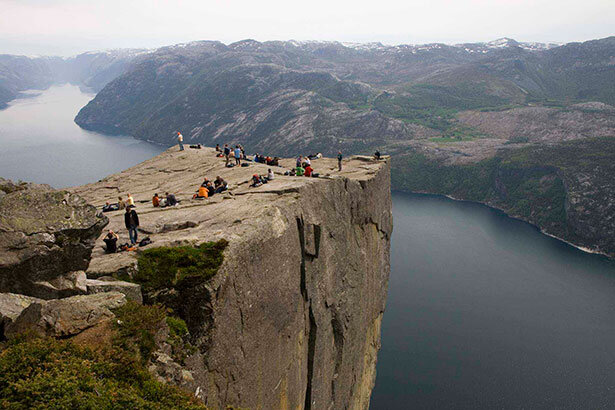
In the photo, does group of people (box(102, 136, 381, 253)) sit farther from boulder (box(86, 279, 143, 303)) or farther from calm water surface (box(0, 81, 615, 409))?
calm water surface (box(0, 81, 615, 409))

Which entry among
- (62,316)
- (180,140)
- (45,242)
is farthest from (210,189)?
(180,140)

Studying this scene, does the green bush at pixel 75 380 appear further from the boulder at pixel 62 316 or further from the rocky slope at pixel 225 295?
the boulder at pixel 62 316

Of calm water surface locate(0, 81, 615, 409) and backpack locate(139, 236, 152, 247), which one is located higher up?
backpack locate(139, 236, 152, 247)

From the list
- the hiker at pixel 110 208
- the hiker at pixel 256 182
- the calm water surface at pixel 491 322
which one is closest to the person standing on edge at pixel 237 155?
the hiker at pixel 256 182

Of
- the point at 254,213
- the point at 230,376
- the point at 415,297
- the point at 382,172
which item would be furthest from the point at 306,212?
the point at 415,297

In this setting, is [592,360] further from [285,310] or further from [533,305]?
[285,310]

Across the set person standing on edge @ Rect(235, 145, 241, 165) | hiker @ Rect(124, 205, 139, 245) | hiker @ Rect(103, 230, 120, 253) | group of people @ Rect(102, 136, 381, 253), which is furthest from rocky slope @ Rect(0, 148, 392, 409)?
person standing on edge @ Rect(235, 145, 241, 165)

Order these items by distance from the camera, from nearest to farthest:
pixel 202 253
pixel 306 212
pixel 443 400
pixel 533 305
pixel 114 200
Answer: pixel 202 253, pixel 306 212, pixel 114 200, pixel 443 400, pixel 533 305
